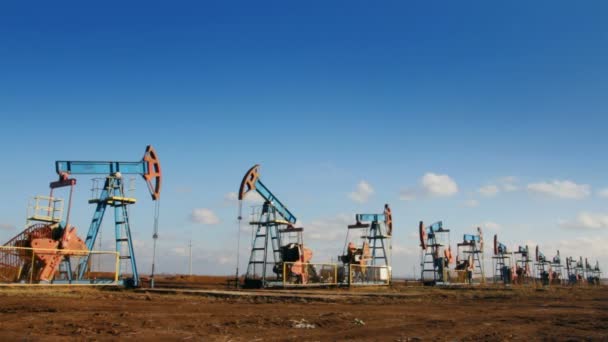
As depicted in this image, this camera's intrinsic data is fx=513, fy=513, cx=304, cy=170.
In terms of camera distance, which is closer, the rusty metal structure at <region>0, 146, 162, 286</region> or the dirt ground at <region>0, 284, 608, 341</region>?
the dirt ground at <region>0, 284, 608, 341</region>

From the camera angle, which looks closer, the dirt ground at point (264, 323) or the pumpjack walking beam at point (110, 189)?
the dirt ground at point (264, 323)

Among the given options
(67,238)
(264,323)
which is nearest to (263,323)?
(264,323)

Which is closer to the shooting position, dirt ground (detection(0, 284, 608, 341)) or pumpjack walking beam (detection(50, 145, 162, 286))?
dirt ground (detection(0, 284, 608, 341))

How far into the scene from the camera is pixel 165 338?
9.23 meters

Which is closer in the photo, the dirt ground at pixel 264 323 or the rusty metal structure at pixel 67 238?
the dirt ground at pixel 264 323

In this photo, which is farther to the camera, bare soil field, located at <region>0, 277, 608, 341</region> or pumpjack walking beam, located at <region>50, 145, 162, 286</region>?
pumpjack walking beam, located at <region>50, 145, 162, 286</region>

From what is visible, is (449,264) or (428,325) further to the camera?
(449,264)

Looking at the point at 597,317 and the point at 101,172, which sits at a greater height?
the point at 101,172

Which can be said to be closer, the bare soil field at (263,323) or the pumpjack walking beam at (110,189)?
the bare soil field at (263,323)

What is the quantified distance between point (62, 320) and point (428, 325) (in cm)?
819

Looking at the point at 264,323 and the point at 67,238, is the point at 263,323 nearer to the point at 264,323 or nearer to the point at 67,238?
the point at 264,323

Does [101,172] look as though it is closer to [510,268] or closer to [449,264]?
[449,264]

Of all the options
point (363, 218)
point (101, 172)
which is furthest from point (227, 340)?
point (363, 218)

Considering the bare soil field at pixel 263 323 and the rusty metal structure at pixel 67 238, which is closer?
the bare soil field at pixel 263 323
